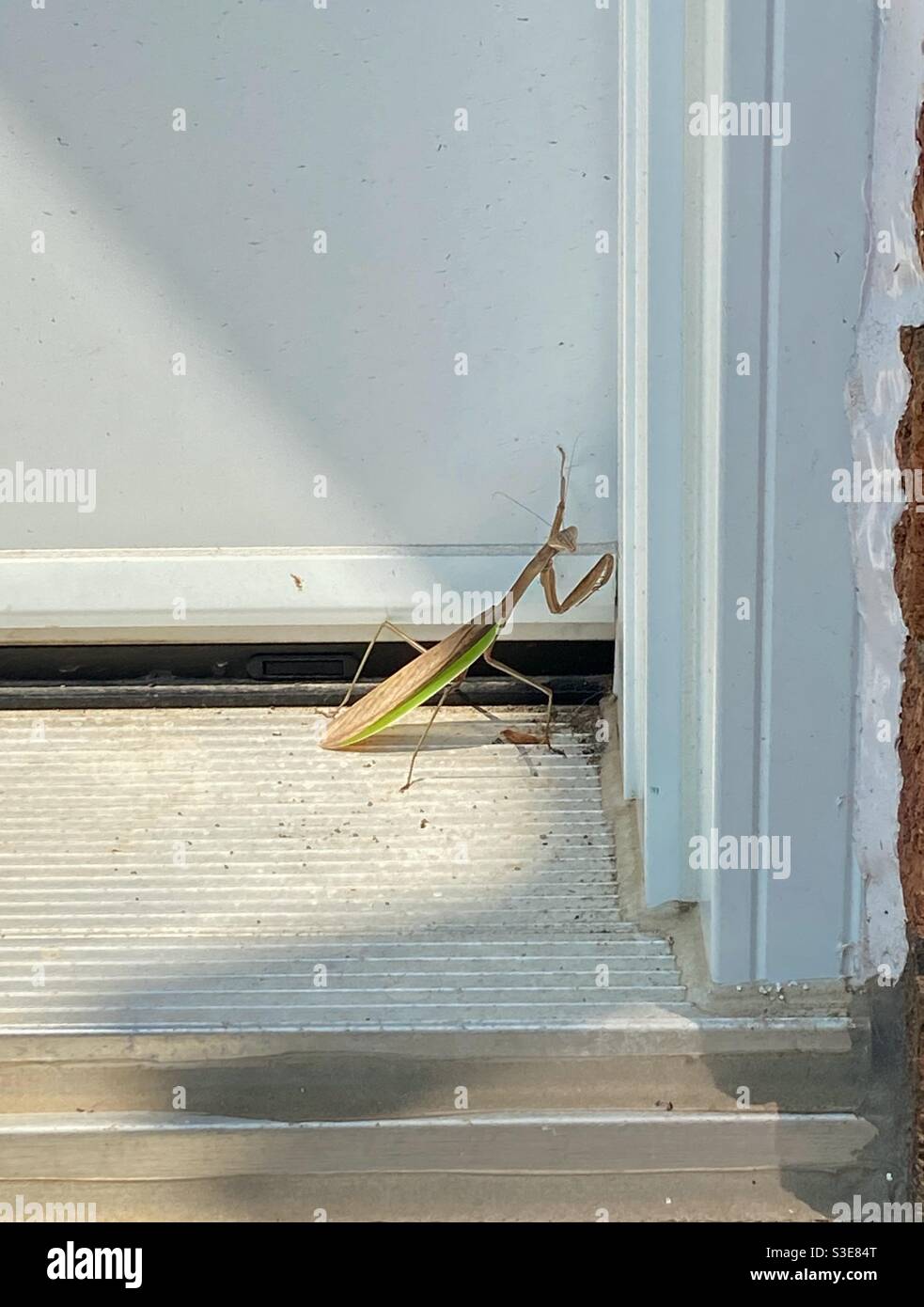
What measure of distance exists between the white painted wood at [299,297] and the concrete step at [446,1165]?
595mm

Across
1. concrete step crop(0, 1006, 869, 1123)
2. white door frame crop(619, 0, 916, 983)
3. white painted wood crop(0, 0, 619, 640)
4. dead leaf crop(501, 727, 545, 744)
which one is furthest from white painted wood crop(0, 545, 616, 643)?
concrete step crop(0, 1006, 869, 1123)

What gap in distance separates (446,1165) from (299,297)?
0.85 meters

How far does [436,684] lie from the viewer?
1.24 meters

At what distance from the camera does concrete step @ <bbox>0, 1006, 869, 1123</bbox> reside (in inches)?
33.0

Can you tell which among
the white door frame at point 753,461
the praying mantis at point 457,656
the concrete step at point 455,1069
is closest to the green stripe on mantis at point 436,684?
the praying mantis at point 457,656

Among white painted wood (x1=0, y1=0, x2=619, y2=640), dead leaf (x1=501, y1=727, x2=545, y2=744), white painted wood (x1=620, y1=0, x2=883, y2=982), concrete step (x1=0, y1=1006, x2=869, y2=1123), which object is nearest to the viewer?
white painted wood (x1=620, y1=0, x2=883, y2=982)

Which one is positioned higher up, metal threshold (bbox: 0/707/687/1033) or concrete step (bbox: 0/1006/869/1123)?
metal threshold (bbox: 0/707/687/1033)

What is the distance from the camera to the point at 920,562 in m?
0.72

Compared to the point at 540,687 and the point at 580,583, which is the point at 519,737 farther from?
the point at 580,583

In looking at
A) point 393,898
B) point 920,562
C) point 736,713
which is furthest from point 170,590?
point 920,562

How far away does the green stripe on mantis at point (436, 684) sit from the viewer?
4.05ft

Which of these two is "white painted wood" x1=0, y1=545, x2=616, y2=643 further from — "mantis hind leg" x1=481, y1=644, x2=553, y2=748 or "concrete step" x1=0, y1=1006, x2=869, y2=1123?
"concrete step" x1=0, y1=1006, x2=869, y2=1123

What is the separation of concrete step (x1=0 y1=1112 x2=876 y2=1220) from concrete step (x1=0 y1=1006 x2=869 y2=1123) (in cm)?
1

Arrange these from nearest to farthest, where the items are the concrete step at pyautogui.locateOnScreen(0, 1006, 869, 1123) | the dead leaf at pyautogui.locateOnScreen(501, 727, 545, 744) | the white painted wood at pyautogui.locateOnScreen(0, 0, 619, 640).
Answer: the concrete step at pyautogui.locateOnScreen(0, 1006, 869, 1123) < the white painted wood at pyautogui.locateOnScreen(0, 0, 619, 640) < the dead leaf at pyautogui.locateOnScreen(501, 727, 545, 744)
